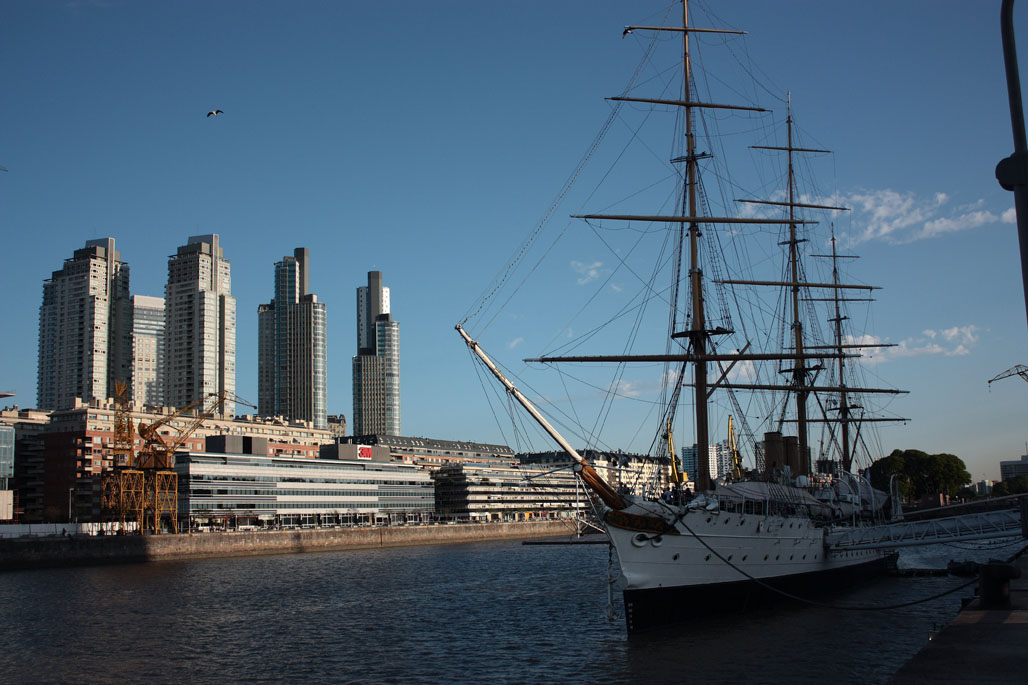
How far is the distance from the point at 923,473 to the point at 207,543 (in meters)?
122

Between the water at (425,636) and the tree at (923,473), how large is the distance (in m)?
109

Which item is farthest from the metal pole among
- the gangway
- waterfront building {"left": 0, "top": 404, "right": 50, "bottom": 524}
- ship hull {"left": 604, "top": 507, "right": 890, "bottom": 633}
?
waterfront building {"left": 0, "top": 404, "right": 50, "bottom": 524}

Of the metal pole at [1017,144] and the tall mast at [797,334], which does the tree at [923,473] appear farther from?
the metal pole at [1017,144]

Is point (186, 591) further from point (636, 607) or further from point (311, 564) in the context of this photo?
point (636, 607)

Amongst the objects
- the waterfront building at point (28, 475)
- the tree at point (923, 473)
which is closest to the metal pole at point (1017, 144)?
the tree at point (923, 473)

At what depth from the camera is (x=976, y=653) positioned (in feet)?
62.6

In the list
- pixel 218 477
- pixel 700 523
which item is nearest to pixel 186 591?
pixel 700 523

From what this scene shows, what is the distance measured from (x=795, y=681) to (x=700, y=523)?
36.1 feet

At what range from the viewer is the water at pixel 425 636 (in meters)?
32.7

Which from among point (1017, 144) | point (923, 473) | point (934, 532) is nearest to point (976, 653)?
point (1017, 144)

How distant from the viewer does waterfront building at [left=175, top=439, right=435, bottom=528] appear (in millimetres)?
140000

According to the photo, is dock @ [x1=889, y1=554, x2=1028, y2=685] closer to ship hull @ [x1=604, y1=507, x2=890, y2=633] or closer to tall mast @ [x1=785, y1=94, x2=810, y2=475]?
ship hull @ [x1=604, y1=507, x2=890, y2=633]

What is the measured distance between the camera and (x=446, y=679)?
32.2 metres

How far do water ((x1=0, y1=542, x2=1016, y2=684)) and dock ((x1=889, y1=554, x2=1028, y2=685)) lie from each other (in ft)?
21.1
